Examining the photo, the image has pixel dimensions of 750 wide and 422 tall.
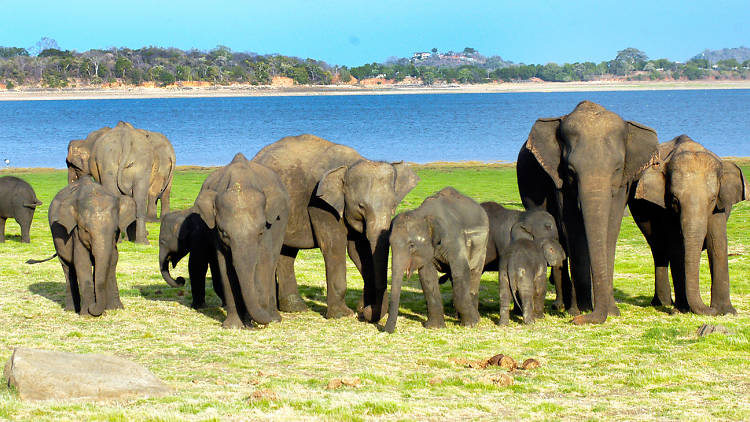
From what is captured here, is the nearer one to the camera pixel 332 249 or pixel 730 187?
pixel 730 187

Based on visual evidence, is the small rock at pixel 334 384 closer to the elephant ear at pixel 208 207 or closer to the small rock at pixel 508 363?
the small rock at pixel 508 363

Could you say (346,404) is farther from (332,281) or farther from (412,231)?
(332,281)

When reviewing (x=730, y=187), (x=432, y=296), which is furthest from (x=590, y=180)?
(x=432, y=296)

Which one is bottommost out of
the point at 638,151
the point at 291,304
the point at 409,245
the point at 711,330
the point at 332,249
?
the point at 291,304

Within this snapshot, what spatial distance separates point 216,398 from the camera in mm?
10344

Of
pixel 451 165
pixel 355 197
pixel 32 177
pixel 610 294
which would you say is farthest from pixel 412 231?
pixel 451 165

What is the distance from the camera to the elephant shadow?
17.1m

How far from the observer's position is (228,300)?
14516mm

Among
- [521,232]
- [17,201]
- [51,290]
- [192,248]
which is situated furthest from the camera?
[17,201]

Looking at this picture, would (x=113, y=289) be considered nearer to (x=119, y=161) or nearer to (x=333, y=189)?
(x=333, y=189)

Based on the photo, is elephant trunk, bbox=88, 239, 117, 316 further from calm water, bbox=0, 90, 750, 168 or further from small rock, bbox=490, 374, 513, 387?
calm water, bbox=0, 90, 750, 168

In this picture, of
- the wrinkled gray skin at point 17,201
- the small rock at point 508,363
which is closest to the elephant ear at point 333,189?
the small rock at point 508,363

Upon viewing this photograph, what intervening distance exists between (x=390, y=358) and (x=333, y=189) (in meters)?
3.18

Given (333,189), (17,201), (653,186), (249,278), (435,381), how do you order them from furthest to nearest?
(17,201) < (653,186) < (333,189) < (249,278) < (435,381)
